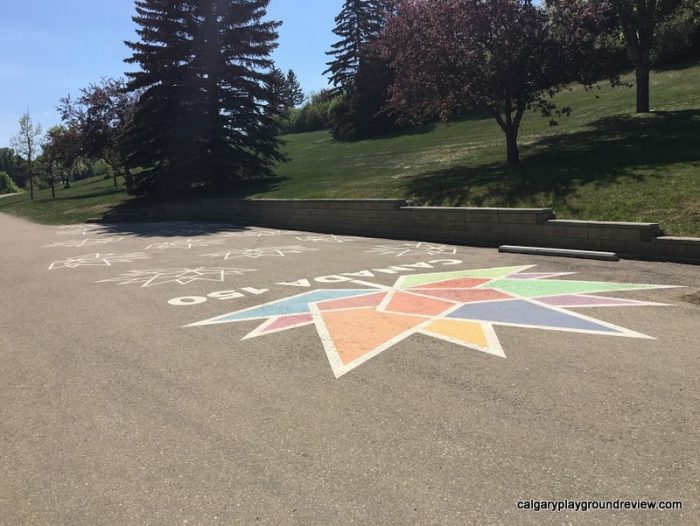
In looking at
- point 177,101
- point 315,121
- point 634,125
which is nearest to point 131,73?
point 177,101

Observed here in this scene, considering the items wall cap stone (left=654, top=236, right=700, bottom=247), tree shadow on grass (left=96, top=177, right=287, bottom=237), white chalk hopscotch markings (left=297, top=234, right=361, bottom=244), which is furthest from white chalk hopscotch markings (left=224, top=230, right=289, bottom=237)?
wall cap stone (left=654, top=236, right=700, bottom=247)

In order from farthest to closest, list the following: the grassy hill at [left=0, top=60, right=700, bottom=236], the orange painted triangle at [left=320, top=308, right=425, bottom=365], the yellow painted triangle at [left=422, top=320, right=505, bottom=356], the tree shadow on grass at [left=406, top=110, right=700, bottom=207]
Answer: the tree shadow on grass at [left=406, top=110, right=700, bottom=207] → the grassy hill at [left=0, top=60, right=700, bottom=236] → the orange painted triangle at [left=320, top=308, right=425, bottom=365] → the yellow painted triangle at [left=422, top=320, right=505, bottom=356]

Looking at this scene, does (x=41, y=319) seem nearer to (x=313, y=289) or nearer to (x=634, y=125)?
(x=313, y=289)

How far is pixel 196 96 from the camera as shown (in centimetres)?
2866

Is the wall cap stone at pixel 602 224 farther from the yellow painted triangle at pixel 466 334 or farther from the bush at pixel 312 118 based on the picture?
the bush at pixel 312 118

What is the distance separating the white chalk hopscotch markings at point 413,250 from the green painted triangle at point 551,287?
11.6 ft

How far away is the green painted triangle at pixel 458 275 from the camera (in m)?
8.22

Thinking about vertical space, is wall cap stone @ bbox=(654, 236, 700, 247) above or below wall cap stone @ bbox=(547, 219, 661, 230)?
below

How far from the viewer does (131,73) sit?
2939 cm

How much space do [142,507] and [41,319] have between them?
16.7ft

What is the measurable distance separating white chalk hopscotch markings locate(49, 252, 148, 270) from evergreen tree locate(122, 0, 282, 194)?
16.1 meters

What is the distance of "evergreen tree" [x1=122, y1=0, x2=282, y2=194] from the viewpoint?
28609 millimetres

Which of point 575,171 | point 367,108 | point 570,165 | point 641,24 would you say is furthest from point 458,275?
point 367,108

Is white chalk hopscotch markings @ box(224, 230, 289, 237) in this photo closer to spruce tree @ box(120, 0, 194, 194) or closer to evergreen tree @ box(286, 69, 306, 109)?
spruce tree @ box(120, 0, 194, 194)
